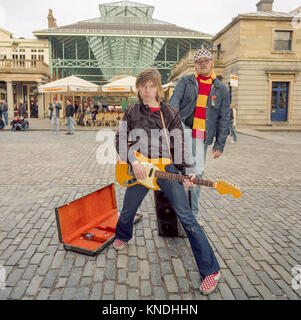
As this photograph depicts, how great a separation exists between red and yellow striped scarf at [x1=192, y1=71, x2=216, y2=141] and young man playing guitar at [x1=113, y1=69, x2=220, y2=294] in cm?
74

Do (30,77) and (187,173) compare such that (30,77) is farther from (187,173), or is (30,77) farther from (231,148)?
(187,173)

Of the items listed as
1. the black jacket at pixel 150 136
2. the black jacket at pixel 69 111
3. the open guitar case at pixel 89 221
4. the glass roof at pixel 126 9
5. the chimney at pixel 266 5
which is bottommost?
the open guitar case at pixel 89 221

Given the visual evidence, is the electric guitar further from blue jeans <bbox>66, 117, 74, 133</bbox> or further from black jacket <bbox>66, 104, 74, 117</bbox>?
blue jeans <bbox>66, 117, 74, 133</bbox>

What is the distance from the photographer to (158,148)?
279 cm

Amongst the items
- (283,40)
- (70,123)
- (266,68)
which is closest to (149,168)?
(70,123)

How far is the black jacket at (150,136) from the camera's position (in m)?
2.76

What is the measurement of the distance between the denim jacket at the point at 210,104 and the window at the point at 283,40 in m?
21.7

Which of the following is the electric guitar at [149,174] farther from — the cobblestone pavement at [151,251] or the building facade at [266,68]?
the building facade at [266,68]

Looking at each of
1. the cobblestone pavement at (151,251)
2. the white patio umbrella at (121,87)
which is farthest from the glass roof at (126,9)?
the cobblestone pavement at (151,251)

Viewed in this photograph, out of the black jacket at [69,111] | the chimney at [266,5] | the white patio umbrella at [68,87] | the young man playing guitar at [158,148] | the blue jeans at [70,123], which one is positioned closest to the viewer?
the young man playing guitar at [158,148]

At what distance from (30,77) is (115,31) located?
29.4 ft

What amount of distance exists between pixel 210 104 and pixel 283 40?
22.2 metres

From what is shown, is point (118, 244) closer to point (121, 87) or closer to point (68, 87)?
point (121, 87)

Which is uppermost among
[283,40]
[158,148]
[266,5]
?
[266,5]
